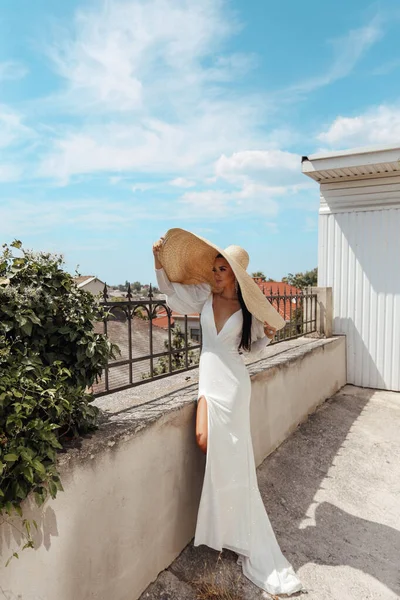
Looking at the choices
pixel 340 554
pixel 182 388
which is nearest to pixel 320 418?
pixel 340 554

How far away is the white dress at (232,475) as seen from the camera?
103 inches

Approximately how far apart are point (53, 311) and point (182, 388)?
1452mm

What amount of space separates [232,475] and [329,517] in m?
1.31

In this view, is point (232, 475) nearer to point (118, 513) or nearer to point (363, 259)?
point (118, 513)

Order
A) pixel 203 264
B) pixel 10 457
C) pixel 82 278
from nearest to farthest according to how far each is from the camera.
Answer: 1. pixel 10 457
2. pixel 82 278
3. pixel 203 264

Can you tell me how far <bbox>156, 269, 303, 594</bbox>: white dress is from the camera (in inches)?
103

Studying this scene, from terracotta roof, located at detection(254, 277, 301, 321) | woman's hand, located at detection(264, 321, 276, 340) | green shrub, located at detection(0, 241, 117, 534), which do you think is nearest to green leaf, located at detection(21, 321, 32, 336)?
green shrub, located at detection(0, 241, 117, 534)

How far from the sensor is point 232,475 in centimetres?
266

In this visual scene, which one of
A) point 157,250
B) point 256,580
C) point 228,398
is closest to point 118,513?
point 228,398

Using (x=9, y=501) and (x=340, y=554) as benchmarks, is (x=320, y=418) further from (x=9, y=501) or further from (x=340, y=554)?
(x=9, y=501)

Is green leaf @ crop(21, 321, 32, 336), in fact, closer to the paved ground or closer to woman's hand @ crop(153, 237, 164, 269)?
woman's hand @ crop(153, 237, 164, 269)

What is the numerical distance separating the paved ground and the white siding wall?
5.03 feet

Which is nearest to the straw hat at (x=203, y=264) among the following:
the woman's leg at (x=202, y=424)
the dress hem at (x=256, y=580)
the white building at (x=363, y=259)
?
the woman's leg at (x=202, y=424)

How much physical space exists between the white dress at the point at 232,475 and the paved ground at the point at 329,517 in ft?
0.42
